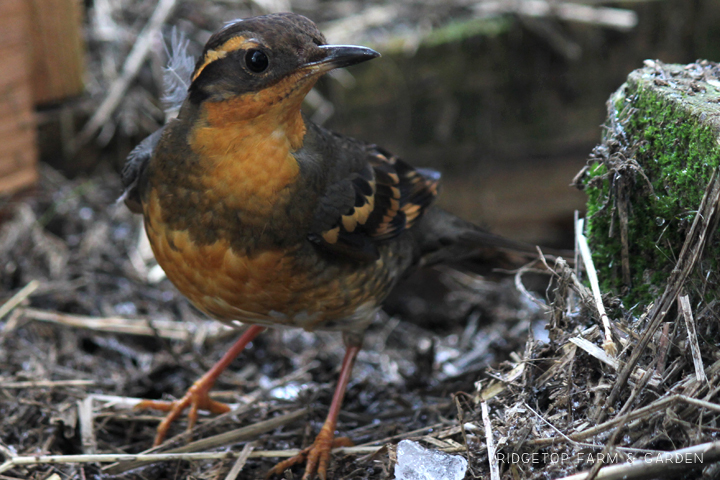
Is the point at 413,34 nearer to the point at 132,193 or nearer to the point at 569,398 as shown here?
the point at 132,193

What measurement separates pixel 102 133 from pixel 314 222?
10.8ft

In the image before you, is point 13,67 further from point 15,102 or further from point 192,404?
point 192,404

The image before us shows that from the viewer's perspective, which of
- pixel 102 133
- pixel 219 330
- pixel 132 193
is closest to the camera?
pixel 132 193

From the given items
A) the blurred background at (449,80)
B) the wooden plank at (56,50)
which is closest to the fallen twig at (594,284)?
the blurred background at (449,80)

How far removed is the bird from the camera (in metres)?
2.72

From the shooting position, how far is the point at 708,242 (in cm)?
235

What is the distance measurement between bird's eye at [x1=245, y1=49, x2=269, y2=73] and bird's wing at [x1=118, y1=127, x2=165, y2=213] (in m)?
0.69

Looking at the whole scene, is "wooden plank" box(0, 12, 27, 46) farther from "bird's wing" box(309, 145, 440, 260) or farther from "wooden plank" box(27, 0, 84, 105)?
"bird's wing" box(309, 145, 440, 260)

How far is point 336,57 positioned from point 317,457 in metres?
1.74

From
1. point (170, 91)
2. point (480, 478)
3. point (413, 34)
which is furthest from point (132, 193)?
point (413, 34)

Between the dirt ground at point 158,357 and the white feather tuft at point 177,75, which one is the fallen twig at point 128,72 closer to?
the dirt ground at point 158,357

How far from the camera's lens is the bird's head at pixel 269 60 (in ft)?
8.80

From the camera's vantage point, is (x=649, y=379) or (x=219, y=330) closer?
(x=649, y=379)

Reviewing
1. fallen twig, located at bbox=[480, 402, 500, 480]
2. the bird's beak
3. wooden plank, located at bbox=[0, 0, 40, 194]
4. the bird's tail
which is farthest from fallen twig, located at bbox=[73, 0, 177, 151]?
fallen twig, located at bbox=[480, 402, 500, 480]
